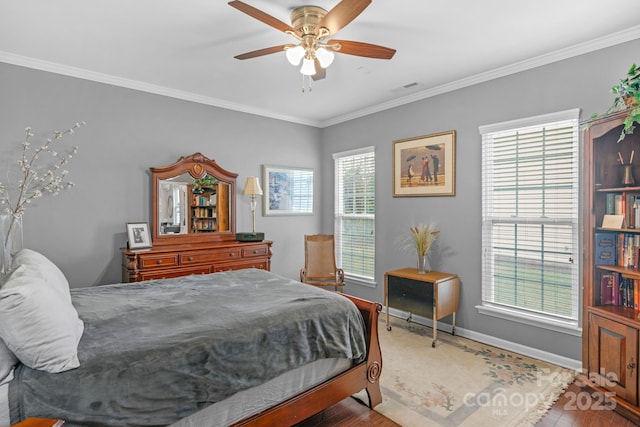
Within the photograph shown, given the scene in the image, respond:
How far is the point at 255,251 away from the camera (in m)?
4.22

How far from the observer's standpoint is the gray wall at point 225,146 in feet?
9.89

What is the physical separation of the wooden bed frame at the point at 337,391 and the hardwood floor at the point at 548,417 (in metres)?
0.13

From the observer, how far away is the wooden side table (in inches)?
133

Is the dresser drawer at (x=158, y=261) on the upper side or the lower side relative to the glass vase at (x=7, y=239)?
lower

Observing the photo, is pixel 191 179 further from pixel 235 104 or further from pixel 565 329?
pixel 565 329

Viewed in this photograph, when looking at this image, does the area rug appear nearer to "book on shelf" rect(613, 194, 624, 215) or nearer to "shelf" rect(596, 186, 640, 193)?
"book on shelf" rect(613, 194, 624, 215)

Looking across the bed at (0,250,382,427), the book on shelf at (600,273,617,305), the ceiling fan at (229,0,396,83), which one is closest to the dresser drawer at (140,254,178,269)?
the bed at (0,250,382,427)

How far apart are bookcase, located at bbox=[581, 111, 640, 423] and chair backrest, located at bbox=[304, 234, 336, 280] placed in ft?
9.05

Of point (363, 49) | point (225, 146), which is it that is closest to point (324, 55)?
point (363, 49)

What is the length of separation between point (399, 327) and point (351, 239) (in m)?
1.52

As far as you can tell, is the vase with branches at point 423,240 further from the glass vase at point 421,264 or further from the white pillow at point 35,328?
the white pillow at point 35,328

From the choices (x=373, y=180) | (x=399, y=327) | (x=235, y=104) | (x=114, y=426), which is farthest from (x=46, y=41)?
(x=399, y=327)

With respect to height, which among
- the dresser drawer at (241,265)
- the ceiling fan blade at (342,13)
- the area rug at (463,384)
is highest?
the ceiling fan blade at (342,13)

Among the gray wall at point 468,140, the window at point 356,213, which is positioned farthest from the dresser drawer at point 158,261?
the gray wall at point 468,140
